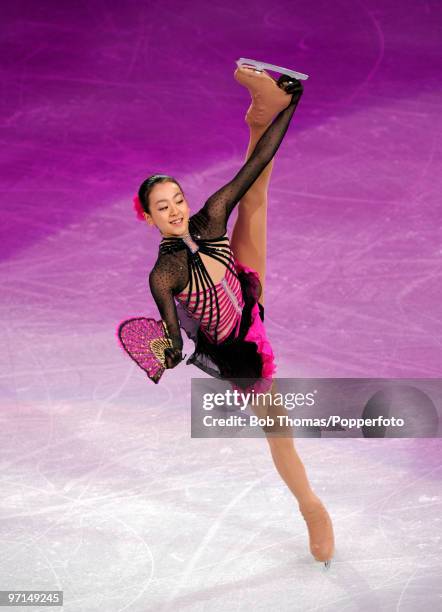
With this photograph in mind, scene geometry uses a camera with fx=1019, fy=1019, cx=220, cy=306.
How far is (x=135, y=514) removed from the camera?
4.63 m

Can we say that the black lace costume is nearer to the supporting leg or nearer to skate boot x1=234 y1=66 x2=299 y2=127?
skate boot x1=234 y1=66 x2=299 y2=127

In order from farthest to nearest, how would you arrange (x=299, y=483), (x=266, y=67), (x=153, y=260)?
(x=153, y=260) < (x=299, y=483) < (x=266, y=67)

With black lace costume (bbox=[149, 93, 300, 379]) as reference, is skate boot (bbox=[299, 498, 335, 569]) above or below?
below

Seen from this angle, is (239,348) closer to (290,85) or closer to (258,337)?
(258,337)

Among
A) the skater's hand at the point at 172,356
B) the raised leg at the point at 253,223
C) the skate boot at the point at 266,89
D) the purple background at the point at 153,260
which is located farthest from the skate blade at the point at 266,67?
the purple background at the point at 153,260

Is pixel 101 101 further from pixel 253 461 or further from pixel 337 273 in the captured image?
pixel 253 461

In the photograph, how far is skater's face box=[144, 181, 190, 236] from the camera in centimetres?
380

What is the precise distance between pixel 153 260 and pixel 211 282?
107 inches

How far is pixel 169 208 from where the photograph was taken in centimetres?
380

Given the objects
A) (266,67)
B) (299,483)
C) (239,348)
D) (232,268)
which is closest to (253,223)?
(232,268)

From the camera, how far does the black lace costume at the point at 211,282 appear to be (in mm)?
3812

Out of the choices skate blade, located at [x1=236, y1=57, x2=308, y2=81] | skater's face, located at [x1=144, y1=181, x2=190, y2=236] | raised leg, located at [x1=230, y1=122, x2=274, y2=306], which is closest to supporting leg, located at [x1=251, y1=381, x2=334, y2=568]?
raised leg, located at [x1=230, y1=122, x2=274, y2=306]

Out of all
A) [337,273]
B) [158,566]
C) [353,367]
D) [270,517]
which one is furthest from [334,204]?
[158,566]

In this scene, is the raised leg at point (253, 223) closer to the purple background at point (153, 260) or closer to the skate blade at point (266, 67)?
the skate blade at point (266, 67)
